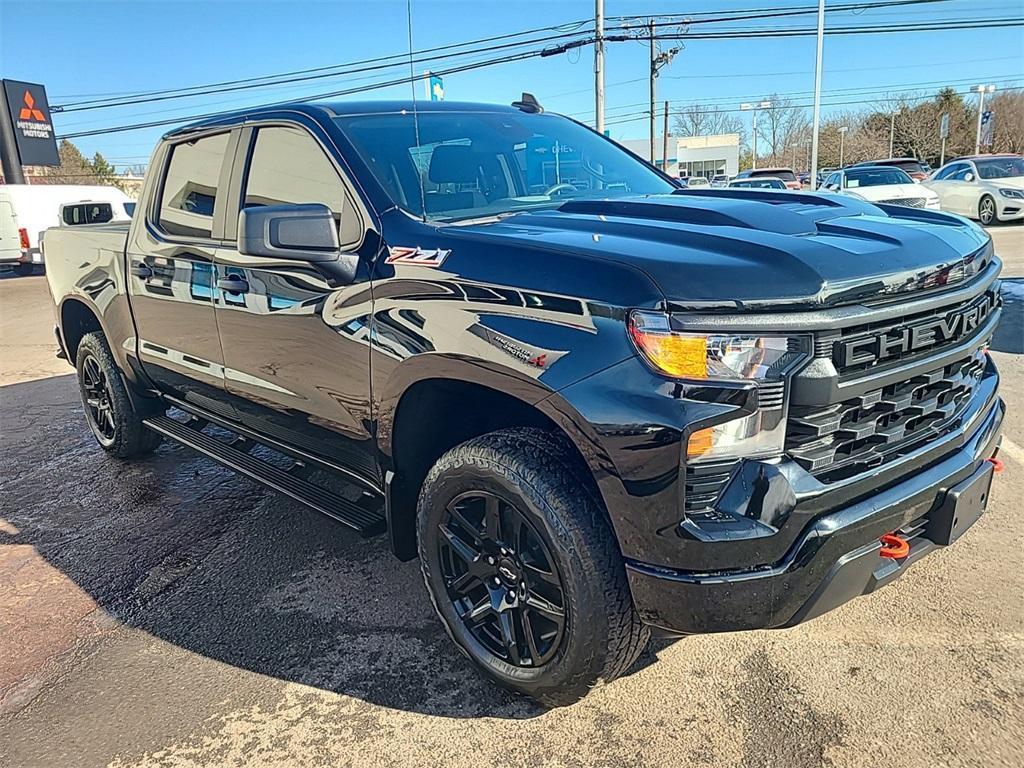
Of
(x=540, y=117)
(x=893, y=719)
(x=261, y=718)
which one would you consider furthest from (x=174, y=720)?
(x=540, y=117)

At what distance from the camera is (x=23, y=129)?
24609mm

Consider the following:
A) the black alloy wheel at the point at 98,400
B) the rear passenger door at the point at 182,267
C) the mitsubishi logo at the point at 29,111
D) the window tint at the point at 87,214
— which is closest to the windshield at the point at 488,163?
the rear passenger door at the point at 182,267

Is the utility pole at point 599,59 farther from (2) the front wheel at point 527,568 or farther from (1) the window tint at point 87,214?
(2) the front wheel at point 527,568

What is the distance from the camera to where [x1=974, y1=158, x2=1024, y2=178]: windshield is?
17.8 metres

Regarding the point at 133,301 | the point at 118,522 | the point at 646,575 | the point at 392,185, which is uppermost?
the point at 392,185

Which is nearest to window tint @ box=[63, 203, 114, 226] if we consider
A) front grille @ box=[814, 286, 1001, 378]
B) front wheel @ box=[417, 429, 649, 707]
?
front wheel @ box=[417, 429, 649, 707]

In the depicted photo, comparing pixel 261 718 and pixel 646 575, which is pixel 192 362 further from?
pixel 646 575

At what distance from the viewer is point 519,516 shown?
7.72 feet

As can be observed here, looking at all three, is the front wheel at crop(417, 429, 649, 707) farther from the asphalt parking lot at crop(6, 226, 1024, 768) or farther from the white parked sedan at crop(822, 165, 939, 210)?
the white parked sedan at crop(822, 165, 939, 210)

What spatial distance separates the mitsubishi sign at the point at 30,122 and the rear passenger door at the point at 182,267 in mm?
25066

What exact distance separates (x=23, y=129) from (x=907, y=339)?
1144 inches

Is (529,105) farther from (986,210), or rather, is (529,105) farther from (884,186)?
(986,210)

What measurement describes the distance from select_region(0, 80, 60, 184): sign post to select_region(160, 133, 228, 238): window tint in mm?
24537

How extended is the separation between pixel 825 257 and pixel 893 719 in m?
1.40
